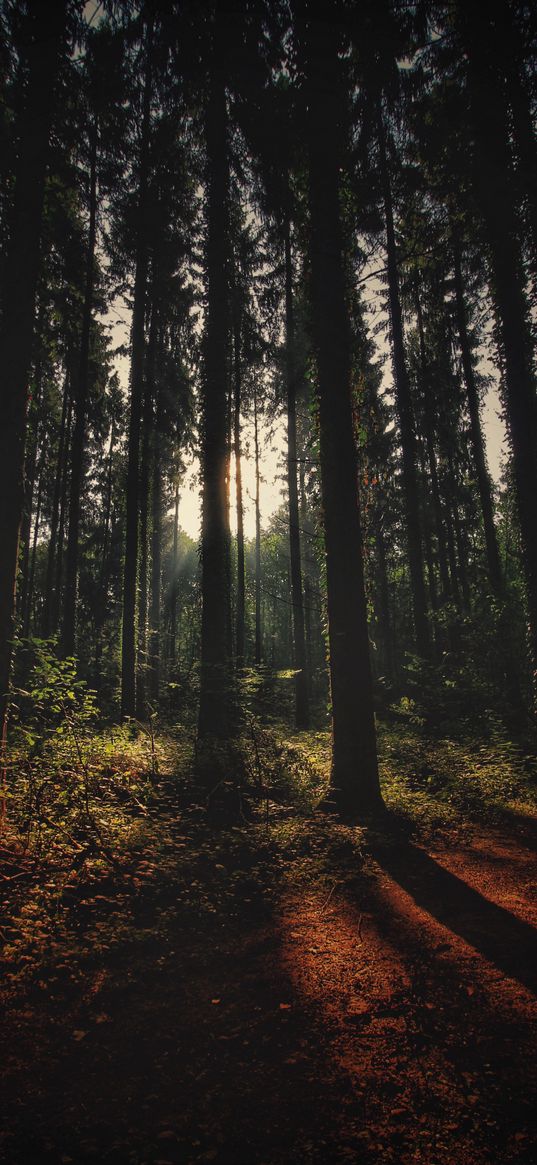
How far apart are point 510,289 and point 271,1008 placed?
12310 millimetres

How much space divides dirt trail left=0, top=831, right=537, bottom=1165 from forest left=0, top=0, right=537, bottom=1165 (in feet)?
0.06

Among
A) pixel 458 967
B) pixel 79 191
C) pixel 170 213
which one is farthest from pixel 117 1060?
pixel 170 213

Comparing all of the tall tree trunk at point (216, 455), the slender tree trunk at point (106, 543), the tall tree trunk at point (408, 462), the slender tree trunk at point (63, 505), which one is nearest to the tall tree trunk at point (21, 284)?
the tall tree trunk at point (216, 455)

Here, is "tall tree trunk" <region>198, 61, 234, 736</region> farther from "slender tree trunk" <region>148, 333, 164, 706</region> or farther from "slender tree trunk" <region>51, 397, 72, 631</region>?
"slender tree trunk" <region>51, 397, 72, 631</region>

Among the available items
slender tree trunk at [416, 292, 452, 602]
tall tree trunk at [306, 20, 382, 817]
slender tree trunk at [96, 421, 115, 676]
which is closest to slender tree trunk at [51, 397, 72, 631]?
slender tree trunk at [96, 421, 115, 676]

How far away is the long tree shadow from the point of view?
133 inches

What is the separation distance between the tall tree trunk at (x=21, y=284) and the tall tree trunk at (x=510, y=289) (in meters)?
8.05

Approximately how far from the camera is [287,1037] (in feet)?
8.99

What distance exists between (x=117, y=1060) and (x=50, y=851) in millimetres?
2672

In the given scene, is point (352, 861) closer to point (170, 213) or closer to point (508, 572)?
point (170, 213)

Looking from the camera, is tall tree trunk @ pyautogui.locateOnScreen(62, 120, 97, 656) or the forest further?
tall tree trunk @ pyautogui.locateOnScreen(62, 120, 97, 656)

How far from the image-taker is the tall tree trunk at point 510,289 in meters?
9.76

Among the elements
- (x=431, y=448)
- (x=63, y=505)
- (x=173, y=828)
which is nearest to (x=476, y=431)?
(x=431, y=448)

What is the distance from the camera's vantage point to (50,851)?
15.9 ft
